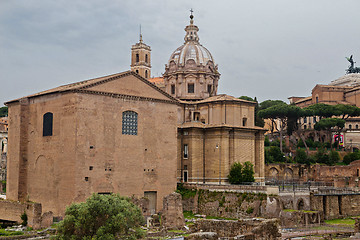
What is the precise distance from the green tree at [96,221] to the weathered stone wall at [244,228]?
4.03 m

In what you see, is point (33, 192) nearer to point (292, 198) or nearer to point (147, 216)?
point (147, 216)

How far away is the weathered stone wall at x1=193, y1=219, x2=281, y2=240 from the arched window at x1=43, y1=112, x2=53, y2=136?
1801 centimetres

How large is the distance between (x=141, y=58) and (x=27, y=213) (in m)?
47.8

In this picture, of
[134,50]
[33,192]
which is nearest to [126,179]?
[33,192]

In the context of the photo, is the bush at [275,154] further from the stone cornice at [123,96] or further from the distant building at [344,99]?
the stone cornice at [123,96]

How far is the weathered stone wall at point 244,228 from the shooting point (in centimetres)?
2195

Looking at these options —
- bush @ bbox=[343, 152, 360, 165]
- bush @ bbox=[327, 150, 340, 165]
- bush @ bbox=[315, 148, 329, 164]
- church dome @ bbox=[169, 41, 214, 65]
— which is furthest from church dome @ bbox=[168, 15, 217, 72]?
bush @ bbox=[343, 152, 360, 165]

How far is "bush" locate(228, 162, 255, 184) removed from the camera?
45.5 m

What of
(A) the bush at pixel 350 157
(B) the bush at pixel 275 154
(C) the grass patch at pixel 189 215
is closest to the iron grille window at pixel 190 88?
(B) the bush at pixel 275 154

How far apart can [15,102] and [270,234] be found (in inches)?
1131

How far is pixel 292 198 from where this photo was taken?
36.7m

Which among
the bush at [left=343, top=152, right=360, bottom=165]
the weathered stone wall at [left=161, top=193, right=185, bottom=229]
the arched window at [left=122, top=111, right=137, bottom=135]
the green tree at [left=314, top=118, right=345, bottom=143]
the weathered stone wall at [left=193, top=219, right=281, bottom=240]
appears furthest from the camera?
the green tree at [left=314, top=118, right=345, bottom=143]

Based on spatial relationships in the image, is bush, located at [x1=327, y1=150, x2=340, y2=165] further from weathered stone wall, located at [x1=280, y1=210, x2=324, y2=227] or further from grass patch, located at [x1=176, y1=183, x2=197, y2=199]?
weathered stone wall, located at [x1=280, y1=210, x2=324, y2=227]

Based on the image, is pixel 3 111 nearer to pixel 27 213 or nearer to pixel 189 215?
pixel 27 213
